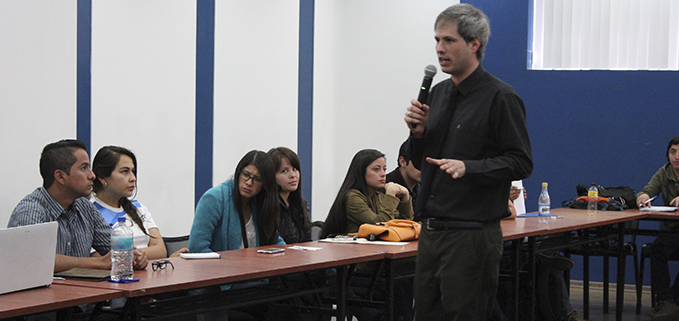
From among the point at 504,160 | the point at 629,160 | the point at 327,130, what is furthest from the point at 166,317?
the point at 629,160

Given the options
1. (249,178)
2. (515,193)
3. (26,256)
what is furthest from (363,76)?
(26,256)

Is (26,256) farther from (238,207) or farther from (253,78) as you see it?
(253,78)

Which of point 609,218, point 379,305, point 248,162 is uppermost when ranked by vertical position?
point 248,162

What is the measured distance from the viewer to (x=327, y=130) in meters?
6.74

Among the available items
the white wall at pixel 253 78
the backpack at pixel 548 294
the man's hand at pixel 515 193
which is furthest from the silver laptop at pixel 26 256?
the man's hand at pixel 515 193

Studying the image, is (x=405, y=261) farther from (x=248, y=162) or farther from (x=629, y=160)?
(x=629, y=160)

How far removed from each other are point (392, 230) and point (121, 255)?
163 cm

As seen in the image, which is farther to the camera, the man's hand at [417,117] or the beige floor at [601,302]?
the beige floor at [601,302]

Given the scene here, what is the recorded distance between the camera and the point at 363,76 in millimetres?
6852

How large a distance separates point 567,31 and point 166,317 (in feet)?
16.2

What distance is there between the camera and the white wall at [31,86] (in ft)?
12.3

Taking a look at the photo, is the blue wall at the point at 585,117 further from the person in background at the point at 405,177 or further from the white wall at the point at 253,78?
the person in background at the point at 405,177

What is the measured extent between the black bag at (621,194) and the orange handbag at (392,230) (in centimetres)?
256

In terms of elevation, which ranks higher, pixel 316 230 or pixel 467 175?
pixel 467 175
